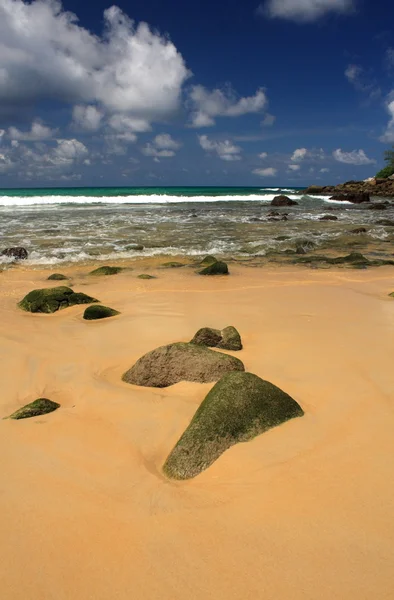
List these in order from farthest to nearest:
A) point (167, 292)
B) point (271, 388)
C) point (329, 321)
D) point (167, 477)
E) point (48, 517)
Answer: point (167, 292), point (329, 321), point (271, 388), point (167, 477), point (48, 517)

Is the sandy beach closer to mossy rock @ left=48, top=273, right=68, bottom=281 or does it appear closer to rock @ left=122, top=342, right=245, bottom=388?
rock @ left=122, top=342, right=245, bottom=388

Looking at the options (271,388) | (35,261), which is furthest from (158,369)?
(35,261)

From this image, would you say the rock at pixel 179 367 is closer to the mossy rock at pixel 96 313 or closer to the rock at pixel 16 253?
the mossy rock at pixel 96 313

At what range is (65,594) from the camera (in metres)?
1.86

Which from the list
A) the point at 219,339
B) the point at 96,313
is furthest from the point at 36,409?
the point at 96,313

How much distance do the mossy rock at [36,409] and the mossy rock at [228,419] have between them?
123 centimetres

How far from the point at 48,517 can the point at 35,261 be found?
982 centimetres

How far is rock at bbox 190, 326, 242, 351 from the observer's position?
4.65 metres

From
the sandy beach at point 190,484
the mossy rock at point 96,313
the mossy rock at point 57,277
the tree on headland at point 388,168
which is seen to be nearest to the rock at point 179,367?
the sandy beach at point 190,484

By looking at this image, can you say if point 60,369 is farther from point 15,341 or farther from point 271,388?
point 271,388

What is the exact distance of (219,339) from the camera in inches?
186

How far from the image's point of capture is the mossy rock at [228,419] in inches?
106

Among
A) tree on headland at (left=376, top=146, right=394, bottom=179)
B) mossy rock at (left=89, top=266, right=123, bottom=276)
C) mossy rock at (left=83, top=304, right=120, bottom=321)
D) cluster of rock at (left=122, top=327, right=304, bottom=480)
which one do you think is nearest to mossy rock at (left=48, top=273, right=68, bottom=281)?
mossy rock at (left=89, top=266, right=123, bottom=276)

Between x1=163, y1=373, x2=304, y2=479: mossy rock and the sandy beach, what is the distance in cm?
8
